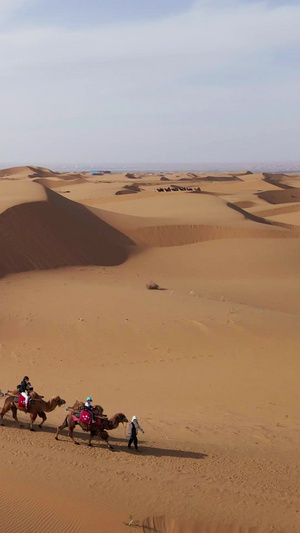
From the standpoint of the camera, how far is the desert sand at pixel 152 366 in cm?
658

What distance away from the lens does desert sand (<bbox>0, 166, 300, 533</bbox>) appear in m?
6.58

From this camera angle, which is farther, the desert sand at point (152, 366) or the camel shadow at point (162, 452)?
the camel shadow at point (162, 452)

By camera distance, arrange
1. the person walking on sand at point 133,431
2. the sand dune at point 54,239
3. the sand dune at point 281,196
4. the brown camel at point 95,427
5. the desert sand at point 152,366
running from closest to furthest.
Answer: the desert sand at point 152,366 → the person walking on sand at point 133,431 → the brown camel at point 95,427 → the sand dune at point 54,239 → the sand dune at point 281,196

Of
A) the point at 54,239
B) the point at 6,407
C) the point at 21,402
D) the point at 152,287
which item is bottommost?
the point at 6,407

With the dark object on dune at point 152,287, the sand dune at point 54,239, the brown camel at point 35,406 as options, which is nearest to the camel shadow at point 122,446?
the brown camel at point 35,406

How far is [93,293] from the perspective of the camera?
17859mm

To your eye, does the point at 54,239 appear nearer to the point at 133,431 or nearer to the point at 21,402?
the point at 21,402

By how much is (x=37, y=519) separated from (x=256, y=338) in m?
9.27

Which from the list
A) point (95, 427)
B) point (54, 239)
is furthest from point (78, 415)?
point (54, 239)

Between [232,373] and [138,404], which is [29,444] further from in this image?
[232,373]

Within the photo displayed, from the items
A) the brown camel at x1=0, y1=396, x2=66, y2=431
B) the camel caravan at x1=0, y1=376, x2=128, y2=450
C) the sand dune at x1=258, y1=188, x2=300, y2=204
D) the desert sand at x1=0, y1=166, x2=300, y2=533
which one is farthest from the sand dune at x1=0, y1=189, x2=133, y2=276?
the sand dune at x1=258, y1=188, x2=300, y2=204

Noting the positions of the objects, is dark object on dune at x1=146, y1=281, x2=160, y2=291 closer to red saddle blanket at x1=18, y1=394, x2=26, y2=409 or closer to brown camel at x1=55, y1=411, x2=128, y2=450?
red saddle blanket at x1=18, y1=394, x2=26, y2=409

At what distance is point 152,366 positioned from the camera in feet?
42.5

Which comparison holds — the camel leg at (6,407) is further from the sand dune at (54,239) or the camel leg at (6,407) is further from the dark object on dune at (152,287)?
the sand dune at (54,239)
